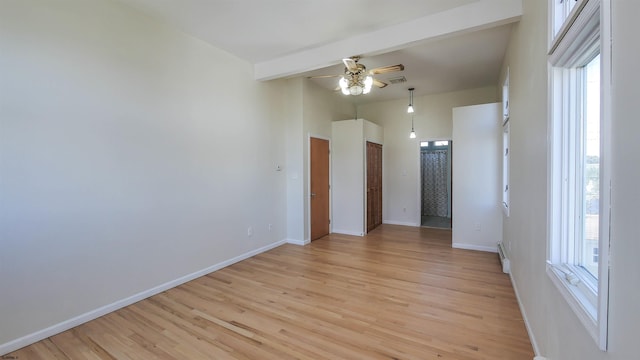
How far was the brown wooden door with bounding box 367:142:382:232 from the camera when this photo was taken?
6.18 meters

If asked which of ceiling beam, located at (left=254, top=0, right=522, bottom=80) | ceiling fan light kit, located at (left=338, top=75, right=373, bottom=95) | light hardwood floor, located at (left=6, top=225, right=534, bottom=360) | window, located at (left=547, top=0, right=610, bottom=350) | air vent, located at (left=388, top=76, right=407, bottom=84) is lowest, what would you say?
light hardwood floor, located at (left=6, top=225, right=534, bottom=360)

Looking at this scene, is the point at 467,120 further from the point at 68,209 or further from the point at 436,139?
the point at 68,209

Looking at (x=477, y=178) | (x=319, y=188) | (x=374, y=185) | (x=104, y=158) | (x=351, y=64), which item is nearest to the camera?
(x=104, y=158)

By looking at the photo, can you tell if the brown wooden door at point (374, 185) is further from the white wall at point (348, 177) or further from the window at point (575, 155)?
the window at point (575, 155)

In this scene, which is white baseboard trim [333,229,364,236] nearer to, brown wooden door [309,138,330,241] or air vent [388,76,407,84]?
brown wooden door [309,138,330,241]

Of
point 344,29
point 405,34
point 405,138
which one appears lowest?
point 405,138

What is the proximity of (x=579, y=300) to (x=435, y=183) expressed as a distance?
6911mm

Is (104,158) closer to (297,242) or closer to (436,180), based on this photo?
(297,242)

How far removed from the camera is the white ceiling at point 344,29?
285 centimetres

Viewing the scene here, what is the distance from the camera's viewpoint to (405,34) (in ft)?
10.5

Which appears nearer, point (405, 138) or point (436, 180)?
point (405, 138)

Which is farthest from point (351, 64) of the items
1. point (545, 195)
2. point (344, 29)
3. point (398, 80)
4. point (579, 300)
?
point (579, 300)

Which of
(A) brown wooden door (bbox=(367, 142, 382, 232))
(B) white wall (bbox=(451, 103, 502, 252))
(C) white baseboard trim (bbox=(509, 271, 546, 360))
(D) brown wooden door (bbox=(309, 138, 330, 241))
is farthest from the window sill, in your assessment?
(A) brown wooden door (bbox=(367, 142, 382, 232))

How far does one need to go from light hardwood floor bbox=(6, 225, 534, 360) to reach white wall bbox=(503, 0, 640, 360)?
0.42 m
